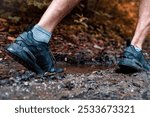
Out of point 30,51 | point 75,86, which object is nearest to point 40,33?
point 30,51

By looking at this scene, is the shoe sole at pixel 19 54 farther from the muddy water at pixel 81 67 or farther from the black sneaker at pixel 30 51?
the muddy water at pixel 81 67

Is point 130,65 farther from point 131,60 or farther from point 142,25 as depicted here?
point 142,25

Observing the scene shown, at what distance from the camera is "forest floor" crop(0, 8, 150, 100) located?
11.5ft

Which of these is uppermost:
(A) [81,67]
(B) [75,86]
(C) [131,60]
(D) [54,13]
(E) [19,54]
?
(D) [54,13]

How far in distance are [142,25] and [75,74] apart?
83 centimetres

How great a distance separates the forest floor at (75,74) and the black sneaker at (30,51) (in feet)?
0.39

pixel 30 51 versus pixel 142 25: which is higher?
pixel 142 25

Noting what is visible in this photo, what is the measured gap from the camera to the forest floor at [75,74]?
349cm

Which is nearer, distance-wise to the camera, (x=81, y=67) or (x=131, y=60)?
(x=131, y=60)

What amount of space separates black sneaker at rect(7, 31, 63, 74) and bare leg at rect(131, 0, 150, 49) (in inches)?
35.7

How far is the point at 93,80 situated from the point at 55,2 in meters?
0.79

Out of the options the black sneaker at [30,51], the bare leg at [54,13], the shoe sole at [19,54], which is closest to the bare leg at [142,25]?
the bare leg at [54,13]

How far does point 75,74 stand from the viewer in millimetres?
4328

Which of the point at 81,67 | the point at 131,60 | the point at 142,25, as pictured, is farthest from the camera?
the point at 81,67
